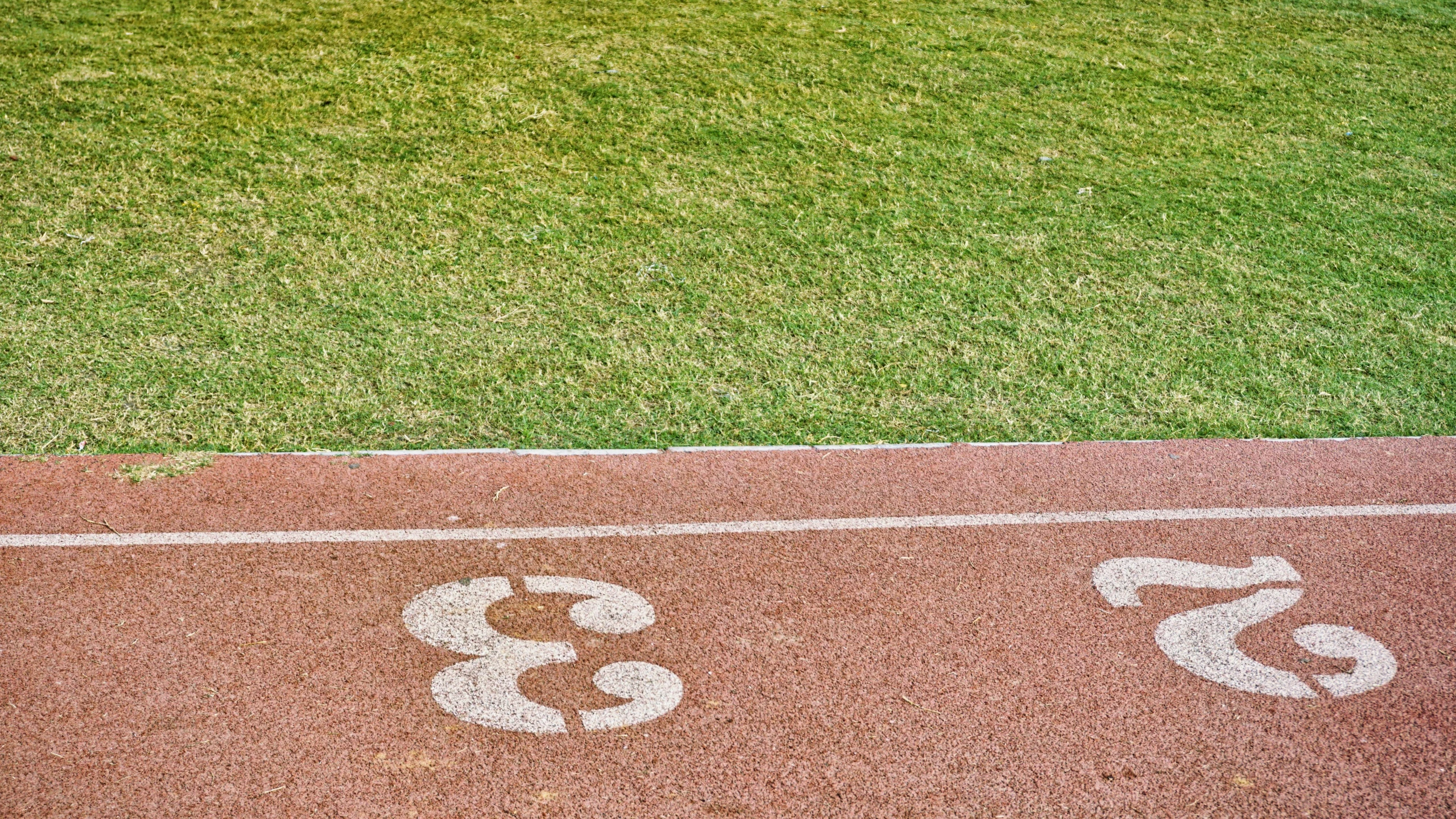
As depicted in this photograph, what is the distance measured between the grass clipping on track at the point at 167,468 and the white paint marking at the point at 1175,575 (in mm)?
4355

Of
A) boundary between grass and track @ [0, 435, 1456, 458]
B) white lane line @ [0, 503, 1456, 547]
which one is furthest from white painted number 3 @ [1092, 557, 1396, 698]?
boundary between grass and track @ [0, 435, 1456, 458]

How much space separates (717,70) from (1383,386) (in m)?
6.77

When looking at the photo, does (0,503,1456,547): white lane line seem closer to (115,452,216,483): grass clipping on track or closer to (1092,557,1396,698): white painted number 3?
(1092,557,1396,698): white painted number 3

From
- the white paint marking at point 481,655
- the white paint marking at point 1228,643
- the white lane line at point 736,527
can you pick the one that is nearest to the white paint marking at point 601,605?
the white paint marking at point 481,655

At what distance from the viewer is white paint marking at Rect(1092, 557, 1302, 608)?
17.3 ft

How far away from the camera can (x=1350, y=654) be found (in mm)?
4891

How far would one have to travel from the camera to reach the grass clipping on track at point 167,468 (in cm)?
590

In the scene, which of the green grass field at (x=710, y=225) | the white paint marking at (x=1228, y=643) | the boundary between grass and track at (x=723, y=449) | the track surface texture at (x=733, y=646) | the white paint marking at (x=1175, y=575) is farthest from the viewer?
the green grass field at (x=710, y=225)

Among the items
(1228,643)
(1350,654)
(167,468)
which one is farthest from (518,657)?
(1350,654)

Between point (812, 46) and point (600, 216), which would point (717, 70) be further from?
point (600, 216)

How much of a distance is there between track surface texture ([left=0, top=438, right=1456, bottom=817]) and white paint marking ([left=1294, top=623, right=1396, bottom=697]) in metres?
0.04

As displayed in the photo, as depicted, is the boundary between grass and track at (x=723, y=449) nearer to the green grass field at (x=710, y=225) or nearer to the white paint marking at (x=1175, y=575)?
the green grass field at (x=710, y=225)

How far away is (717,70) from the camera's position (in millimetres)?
11742

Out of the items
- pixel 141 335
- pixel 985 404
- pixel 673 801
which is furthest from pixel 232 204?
pixel 673 801
